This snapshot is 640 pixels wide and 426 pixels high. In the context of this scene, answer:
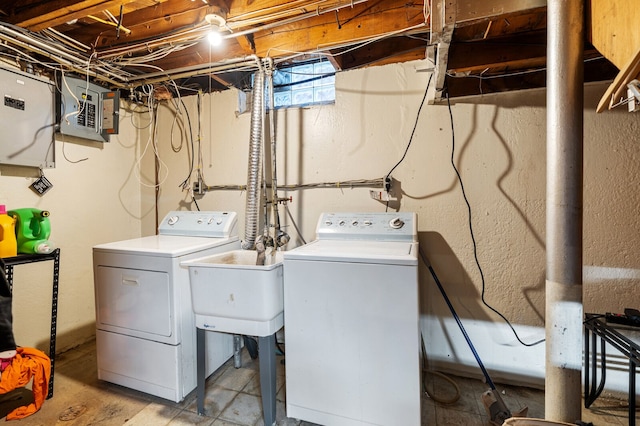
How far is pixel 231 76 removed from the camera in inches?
97.2

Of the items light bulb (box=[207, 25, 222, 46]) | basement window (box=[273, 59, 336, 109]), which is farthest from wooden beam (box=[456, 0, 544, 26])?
light bulb (box=[207, 25, 222, 46])

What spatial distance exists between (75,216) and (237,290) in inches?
74.9

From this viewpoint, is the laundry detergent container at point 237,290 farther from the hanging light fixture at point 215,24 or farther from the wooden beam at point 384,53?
the wooden beam at point 384,53

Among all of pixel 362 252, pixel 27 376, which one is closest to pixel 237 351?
pixel 27 376

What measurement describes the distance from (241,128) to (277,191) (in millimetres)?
678

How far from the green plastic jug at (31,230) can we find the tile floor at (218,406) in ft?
3.09

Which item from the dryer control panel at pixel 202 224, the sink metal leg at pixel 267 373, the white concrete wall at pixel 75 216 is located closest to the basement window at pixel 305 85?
the dryer control panel at pixel 202 224

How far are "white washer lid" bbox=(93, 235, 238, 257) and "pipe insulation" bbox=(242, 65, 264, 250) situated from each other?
0.78 feet

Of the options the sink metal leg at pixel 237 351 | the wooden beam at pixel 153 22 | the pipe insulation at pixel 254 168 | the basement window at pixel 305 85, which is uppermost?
the wooden beam at pixel 153 22

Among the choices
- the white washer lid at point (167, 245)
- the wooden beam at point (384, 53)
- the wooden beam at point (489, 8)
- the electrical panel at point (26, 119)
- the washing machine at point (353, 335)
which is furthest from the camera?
the wooden beam at point (384, 53)

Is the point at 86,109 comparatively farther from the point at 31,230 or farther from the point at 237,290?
the point at 237,290

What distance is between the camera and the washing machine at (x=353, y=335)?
1327mm

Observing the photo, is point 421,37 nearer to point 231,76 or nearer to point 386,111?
point 386,111

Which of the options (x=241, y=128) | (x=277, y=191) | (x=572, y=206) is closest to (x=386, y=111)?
(x=277, y=191)
